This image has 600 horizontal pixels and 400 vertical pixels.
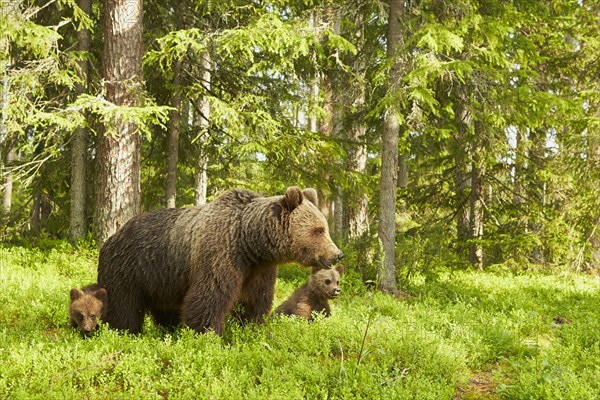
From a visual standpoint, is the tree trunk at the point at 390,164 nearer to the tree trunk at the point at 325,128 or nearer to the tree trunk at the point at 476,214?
A: the tree trunk at the point at 325,128

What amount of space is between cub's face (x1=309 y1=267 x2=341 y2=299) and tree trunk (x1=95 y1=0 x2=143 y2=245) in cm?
457

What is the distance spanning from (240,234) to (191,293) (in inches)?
36.4

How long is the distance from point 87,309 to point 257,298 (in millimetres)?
2174

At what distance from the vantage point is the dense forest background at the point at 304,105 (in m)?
11.0

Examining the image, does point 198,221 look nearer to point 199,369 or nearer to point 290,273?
point 199,369

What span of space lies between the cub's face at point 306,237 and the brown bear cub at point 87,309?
2.60 metres

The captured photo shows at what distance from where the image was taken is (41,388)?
5.24 meters

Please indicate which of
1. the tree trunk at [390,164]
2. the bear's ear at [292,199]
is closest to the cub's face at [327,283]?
the bear's ear at [292,199]

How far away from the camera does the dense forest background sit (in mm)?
10953

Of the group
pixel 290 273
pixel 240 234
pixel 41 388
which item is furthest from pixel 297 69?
pixel 41 388

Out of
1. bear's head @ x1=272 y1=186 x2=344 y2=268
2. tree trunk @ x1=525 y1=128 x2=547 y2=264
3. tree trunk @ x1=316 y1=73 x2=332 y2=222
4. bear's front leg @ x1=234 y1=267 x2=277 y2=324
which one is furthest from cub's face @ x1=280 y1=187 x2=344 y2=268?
tree trunk @ x1=525 y1=128 x2=547 y2=264

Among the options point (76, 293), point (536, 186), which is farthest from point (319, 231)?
point (536, 186)

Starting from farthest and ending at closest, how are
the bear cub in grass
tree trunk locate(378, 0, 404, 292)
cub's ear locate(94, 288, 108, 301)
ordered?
1. tree trunk locate(378, 0, 404, 292)
2. the bear cub in grass
3. cub's ear locate(94, 288, 108, 301)

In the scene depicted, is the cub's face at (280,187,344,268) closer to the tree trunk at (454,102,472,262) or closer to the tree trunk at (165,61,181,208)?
the tree trunk at (165,61,181,208)
